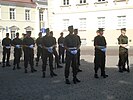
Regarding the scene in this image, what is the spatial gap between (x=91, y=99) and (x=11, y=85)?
3.77m

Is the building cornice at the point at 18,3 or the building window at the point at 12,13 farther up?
the building cornice at the point at 18,3

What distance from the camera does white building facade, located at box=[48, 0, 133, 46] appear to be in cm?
3703

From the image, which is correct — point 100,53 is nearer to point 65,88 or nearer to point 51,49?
point 51,49

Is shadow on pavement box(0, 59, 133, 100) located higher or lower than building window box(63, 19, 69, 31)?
lower

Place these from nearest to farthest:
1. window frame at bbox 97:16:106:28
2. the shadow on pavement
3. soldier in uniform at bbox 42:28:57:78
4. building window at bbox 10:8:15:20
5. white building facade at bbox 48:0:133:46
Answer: the shadow on pavement → soldier in uniform at bbox 42:28:57:78 → white building facade at bbox 48:0:133:46 → window frame at bbox 97:16:106:28 → building window at bbox 10:8:15:20

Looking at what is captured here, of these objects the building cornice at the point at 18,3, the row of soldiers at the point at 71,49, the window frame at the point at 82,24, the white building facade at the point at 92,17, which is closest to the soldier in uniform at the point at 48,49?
the row of soldiers at the point at 71,49

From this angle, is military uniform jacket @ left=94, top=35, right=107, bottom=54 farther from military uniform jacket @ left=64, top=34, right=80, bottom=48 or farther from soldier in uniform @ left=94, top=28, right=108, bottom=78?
military uniform jacket @ left=64, top=34, right=80, bottom=48

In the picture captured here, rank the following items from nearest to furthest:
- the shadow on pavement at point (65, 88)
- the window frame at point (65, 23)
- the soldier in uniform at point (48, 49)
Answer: the shadow on pavement at point (65, 88), the soldier in uniform at point (48, 49), the window frame at point (65, 23)

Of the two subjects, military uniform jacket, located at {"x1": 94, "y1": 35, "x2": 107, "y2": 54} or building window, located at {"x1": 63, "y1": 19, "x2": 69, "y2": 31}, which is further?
building window, located at {"x1": 63, "y1": 19, "x2": 69, "y2": 31}

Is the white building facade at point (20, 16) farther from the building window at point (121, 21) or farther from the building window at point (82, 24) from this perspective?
the building window at point (121, 21)

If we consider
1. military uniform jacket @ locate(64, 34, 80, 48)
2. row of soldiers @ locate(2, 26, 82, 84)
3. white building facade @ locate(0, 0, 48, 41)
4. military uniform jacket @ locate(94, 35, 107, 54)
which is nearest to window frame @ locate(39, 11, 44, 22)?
white building facade @ locate(0, 0, 48, 41)

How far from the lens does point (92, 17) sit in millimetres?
39469

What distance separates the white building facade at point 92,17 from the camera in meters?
37.0

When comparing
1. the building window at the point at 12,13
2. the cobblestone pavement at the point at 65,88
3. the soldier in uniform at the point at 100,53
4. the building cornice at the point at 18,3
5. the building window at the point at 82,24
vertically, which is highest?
the building cornice at the point at 18,3
